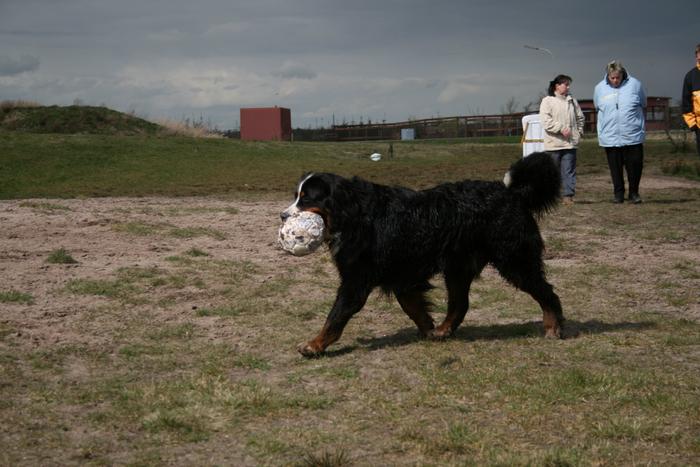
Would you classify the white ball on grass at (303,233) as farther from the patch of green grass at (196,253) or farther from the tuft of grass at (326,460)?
the patch of green grass at (196,253)

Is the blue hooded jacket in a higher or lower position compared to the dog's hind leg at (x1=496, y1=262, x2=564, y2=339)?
higher

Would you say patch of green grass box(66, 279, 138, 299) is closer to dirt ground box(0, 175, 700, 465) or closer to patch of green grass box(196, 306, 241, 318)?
dirt ground box(0, 175, 700, 465)

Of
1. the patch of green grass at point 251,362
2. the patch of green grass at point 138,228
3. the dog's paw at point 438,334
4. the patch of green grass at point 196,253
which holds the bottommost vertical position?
the patch of green grass at point 251,362

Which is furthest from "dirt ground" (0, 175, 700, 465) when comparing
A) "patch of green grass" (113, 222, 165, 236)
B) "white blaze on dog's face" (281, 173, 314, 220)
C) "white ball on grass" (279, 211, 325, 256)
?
"white blaze on dog's face" (281, 173, 314, 220)

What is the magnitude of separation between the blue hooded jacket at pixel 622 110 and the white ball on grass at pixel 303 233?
30.5ft

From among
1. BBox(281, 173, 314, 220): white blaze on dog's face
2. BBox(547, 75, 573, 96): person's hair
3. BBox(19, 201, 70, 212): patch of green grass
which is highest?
BBox(547, 75, 573, 96): person's hair

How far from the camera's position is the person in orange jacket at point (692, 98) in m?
14.0

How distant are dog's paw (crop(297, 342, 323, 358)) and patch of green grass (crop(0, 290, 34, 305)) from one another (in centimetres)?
276

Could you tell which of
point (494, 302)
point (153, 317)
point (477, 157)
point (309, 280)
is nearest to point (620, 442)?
point (494, 302)

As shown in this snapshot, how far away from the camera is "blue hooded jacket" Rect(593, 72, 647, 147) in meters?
14.1

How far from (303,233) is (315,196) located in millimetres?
307

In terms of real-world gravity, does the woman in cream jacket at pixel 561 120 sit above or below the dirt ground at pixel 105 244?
above

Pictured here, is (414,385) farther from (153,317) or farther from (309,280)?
(309,280)

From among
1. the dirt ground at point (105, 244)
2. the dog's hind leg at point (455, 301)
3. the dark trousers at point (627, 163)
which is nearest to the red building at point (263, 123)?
the dirt ground at point (105, 244)
